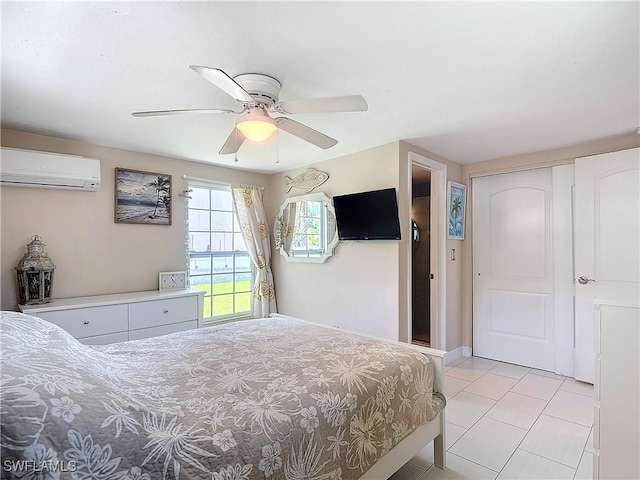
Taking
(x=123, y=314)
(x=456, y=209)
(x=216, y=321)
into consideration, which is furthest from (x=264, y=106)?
(x=216, y=321)

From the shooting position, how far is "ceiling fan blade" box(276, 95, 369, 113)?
160 centimetres

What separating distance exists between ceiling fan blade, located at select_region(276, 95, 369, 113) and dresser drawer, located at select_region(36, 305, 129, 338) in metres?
2.22

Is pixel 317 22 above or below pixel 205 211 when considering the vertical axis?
above

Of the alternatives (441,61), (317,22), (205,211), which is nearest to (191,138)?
(205,211)

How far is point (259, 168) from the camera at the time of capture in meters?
4.15

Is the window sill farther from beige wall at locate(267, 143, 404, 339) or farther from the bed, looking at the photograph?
the bed

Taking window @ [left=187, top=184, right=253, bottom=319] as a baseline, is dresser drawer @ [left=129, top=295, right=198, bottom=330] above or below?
below

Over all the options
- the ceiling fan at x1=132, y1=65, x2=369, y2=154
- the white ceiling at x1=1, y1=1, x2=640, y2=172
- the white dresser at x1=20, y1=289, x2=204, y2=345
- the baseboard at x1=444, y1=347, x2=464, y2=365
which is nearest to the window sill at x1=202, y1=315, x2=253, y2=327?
the white dresser at x1=20, y1=289, x2=204, y2=345

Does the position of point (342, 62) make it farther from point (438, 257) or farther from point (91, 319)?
point (91, 319)

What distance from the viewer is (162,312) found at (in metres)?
3.05

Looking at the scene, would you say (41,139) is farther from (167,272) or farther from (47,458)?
(47,458)

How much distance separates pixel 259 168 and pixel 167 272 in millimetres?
1655

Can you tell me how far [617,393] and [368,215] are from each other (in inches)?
84.7

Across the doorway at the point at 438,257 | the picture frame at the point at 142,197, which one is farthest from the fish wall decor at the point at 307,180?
the picture frame at the point at 142,197
